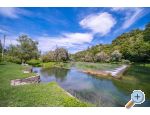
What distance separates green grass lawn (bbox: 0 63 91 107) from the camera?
420cm

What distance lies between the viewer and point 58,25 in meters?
4.89

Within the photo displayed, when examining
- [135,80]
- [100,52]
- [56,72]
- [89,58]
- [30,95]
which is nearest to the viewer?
[30,95]

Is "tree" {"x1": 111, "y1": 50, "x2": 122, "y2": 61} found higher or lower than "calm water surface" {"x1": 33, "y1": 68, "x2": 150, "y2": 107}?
higher

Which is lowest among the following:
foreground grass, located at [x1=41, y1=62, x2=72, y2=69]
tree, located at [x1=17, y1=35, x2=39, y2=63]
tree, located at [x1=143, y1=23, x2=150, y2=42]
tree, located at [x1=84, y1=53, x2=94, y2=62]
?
foreground grass, located at [x1=41, y1=62, x2=72, y2=69]

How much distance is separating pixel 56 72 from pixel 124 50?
75.0 inches

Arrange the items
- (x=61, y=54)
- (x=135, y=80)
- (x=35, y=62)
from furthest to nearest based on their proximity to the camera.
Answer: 1. (x=135, y=80)
2. (x=35, y=62)
3. (x=61, y=54)

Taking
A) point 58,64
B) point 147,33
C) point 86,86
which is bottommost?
point 86,86

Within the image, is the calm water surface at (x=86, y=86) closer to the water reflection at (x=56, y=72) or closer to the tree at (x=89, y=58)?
the water reflection at (x=56, y=72)

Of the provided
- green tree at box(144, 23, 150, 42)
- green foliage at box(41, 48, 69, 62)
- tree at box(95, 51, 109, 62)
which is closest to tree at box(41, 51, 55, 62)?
green foliage at box(41, 48, 69, 62)

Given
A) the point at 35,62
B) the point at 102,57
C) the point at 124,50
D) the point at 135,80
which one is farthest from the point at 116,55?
the point at 35,62

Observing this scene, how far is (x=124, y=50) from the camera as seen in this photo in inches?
235

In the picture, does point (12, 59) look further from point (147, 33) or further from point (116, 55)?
point (147, 33)

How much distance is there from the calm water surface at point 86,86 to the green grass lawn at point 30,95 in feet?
2.23

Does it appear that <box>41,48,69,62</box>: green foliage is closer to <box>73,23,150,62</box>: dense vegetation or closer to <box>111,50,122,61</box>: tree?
<box>73,23,150,62</box>: dense vegetation
